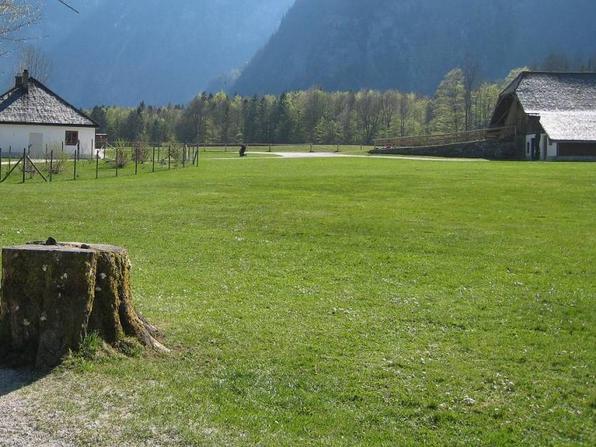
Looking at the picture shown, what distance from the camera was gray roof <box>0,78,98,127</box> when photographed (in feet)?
195

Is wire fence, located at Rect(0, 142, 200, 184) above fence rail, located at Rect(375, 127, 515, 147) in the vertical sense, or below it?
below

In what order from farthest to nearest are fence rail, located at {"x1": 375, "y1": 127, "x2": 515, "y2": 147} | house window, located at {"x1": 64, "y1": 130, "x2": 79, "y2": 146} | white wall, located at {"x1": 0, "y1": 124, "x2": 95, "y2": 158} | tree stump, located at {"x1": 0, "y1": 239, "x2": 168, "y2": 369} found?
fence rail, located at {"x1": 375, "y1": 127, "x2": 515, "y2": 147}
house window, located at {"x1": 64, "y1": 130, "x2": 79, "y2": 146}
white wall, located at {"x1": 0, "y1": 124, "x2": 95, "y2": 158}
tree stump, located at {"x1": 0, "y1": 239, "x2": 168, "y2": 369}

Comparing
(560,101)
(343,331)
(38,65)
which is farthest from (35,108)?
(343,331)

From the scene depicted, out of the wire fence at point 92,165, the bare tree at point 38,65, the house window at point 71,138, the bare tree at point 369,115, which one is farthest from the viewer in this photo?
the bare tree at point 369,115

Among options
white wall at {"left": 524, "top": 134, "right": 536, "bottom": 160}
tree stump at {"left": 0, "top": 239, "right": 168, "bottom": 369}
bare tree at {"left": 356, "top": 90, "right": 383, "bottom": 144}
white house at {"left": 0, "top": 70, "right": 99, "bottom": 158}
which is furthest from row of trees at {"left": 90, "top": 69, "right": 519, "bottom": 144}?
tree stump at {"left": 0, "top": 239, "right": 168, "bottom": 369}

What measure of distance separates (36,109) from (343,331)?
5922cm

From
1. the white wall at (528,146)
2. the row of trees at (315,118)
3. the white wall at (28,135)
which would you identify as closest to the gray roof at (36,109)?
the white wall at (28,135)

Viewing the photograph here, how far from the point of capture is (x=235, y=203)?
76.9 feet

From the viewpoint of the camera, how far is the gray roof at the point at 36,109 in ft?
195

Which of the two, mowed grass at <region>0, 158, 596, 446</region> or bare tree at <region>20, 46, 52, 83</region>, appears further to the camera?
bare tree at <region>20, 46, 52, 83</region>

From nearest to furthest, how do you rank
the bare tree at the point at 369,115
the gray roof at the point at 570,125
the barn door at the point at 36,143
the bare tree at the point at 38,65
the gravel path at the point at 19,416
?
1. the gravel path at the point at 19,416
2. the gray roof at the point at 570,125
3. the barn door at the point at 36,143
4. the bare tree at the point at 38,65
5. the bare tree at the point at 369,115

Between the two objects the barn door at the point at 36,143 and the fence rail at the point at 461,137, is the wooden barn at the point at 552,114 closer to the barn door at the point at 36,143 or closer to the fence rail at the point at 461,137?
the fence rail at the point at 461,137

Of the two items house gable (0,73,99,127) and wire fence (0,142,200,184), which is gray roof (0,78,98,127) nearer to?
house gable (0,73,99,127)

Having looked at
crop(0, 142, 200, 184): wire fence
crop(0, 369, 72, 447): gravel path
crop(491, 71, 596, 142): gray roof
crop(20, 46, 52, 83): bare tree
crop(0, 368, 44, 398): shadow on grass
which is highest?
crop(20, 46, 52, 83): bare tree
